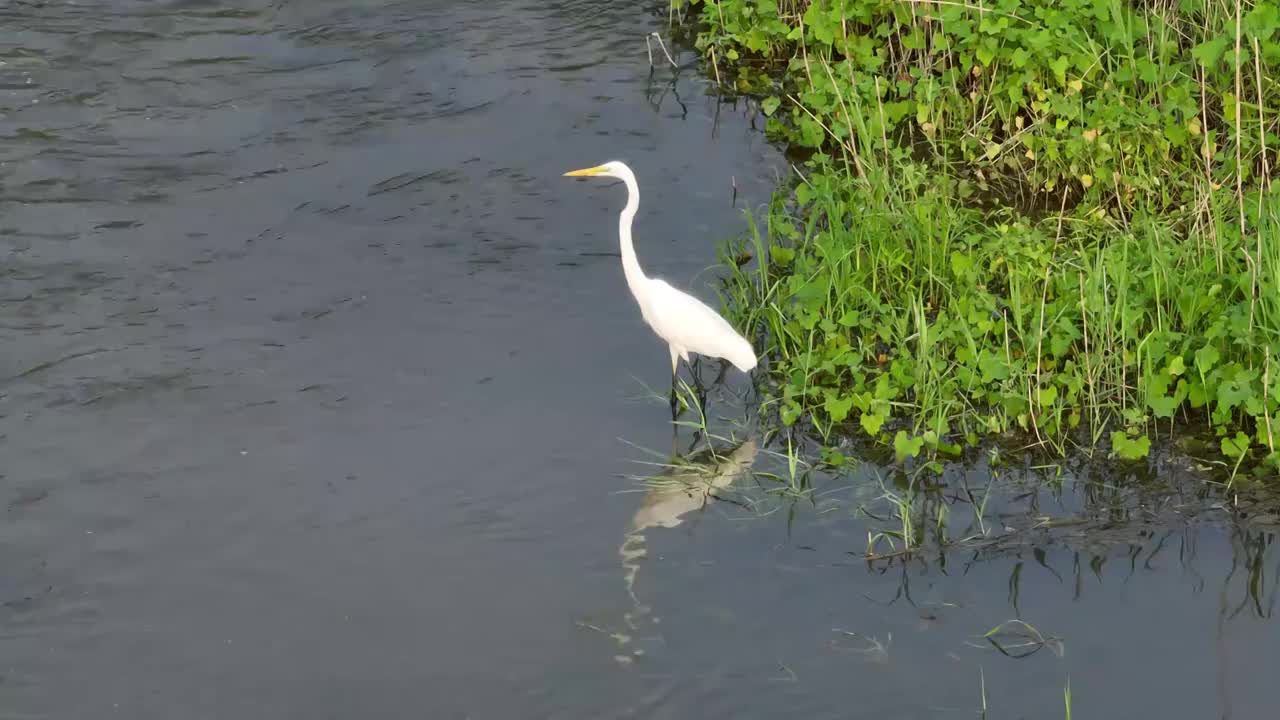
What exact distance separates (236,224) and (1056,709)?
5.29 m

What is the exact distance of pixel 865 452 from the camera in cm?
669

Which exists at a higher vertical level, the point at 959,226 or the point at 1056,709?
the point at 959,226

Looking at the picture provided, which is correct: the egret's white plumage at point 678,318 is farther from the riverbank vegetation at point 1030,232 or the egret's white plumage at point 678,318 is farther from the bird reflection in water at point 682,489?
the bird reflection in water at point 682,489

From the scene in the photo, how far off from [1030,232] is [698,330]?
6.35 feet

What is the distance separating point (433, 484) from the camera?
6.45 meters

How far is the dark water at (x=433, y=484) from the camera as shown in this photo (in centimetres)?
540

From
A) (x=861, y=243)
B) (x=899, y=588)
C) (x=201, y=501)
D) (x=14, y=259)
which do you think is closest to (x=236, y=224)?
(x=14, y=259)

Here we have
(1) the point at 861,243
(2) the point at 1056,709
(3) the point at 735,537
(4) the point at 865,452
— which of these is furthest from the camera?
(1) the point at 861,243

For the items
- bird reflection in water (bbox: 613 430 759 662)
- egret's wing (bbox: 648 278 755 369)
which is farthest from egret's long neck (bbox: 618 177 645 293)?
bird reflection in water (bbox: 613 430 759 662)

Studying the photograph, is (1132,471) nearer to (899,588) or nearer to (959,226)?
(899,588)

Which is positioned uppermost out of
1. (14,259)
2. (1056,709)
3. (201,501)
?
(14,259)

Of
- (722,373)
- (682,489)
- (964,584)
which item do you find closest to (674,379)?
(722,373)

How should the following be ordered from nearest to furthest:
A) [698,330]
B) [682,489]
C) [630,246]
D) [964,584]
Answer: [964,584]
[682,489]
[698,330]
[630,246]

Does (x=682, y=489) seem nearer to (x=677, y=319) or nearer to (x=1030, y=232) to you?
(x=677, y=319)
